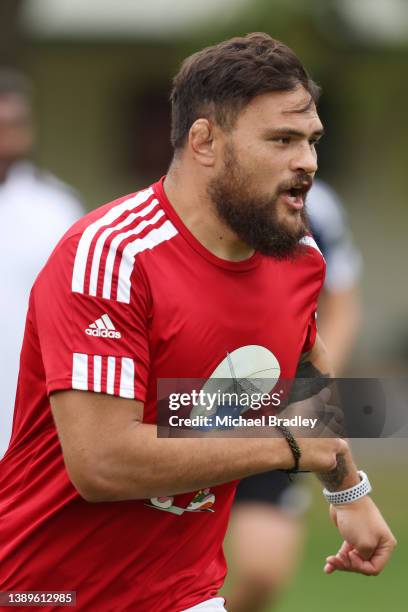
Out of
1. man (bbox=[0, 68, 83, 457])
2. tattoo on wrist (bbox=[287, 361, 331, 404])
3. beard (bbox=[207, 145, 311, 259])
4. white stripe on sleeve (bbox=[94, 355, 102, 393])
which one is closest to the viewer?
white stripe on sleeve (bbox=[94, 355, 102, 393])

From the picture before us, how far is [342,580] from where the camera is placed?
32.3 feet

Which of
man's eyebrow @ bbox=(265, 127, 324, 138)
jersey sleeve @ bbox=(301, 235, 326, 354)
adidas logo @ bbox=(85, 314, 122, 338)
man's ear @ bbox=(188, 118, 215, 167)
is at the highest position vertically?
man's eyebrow @ bbox=(265, 127, 324, 138)

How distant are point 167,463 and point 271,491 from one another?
290 centimetres

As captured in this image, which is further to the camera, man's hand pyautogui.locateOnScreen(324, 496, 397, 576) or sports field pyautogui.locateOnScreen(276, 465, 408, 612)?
sports field pyautogui.locateOnScreen(276, 465, 408, 612)

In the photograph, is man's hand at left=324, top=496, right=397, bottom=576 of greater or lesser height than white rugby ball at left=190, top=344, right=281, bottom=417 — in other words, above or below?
below

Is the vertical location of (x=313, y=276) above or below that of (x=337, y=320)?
above

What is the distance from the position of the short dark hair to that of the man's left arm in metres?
1.11

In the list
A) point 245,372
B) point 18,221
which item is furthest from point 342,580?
point 245,372

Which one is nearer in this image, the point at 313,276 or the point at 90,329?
the point at 90,329

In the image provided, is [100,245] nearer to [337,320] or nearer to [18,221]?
[18,221]

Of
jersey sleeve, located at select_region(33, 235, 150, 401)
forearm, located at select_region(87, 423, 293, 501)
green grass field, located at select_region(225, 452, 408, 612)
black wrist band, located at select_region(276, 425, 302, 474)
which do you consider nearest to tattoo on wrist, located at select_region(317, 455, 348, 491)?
black wrist band, located at select_region(276, 425, 302, 474)

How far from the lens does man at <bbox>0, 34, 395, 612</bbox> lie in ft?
12.7

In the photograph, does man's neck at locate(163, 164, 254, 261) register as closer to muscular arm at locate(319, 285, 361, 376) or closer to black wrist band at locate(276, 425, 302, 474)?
black wrist band at locate(276, 425, 302, 474)

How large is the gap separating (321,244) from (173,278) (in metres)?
3.01
